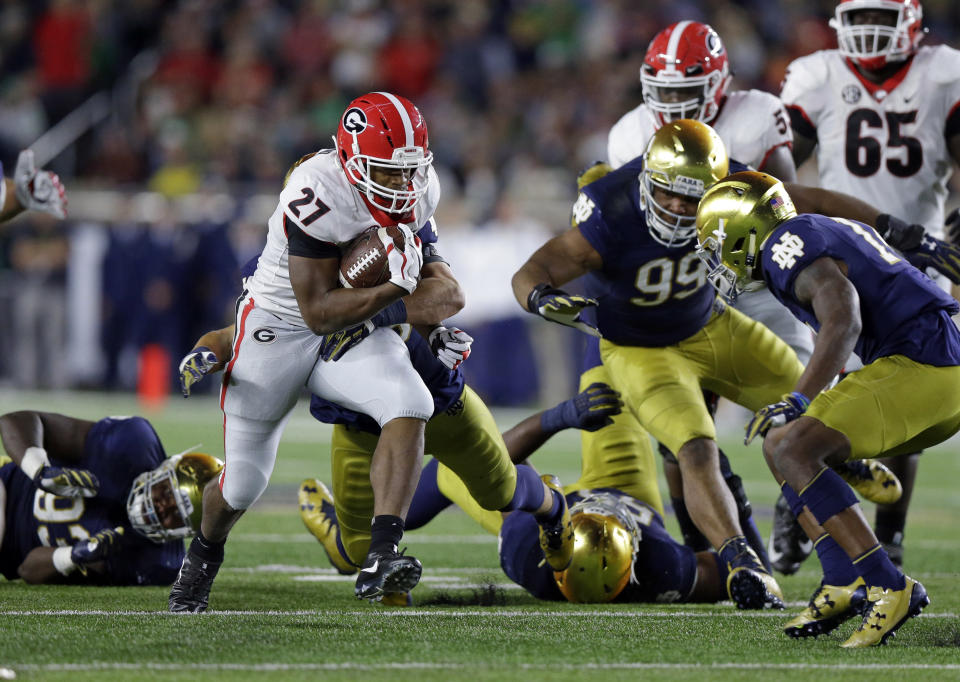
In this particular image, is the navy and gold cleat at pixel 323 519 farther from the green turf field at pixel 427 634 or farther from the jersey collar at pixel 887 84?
the jersey collar at pixel 887 84

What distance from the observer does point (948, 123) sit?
21.0 ft

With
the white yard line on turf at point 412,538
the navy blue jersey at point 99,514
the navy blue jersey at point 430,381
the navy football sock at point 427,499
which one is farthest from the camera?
the white yard line on turf at point 412,538

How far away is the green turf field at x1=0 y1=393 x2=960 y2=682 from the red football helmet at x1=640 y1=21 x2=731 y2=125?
6.28ft

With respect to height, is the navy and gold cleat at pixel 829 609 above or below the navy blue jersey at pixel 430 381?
below

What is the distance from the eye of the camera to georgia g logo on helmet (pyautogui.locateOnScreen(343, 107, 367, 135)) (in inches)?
182

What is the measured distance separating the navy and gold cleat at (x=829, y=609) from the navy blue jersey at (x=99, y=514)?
2.37m

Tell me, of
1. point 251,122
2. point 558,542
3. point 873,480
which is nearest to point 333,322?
point 558,542

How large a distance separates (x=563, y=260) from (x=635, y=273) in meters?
0.28

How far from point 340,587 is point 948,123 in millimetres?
3210

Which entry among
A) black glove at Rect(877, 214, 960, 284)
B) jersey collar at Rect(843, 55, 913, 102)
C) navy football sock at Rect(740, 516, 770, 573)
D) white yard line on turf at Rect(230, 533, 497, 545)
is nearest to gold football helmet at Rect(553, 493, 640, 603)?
navy football sock at Rect(740, 516, 770, 573)

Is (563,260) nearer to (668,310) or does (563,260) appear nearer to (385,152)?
(668,310)

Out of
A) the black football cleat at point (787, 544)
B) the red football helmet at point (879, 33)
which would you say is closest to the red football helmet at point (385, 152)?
the black football cleat at point (787, 544)

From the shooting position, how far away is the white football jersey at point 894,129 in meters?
6.40

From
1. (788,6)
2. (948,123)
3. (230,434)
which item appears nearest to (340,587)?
(230,434)
